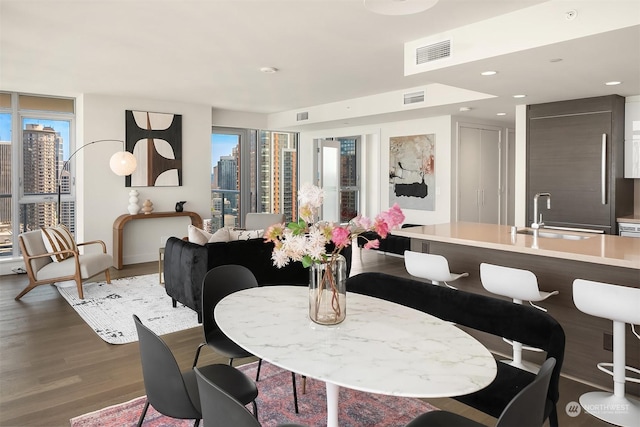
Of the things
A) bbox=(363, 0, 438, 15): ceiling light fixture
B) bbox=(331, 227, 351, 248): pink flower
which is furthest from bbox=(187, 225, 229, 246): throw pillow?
bbox=(331, 227, 351, 248): pink flower

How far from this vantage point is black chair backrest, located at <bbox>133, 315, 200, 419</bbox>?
1.75 m

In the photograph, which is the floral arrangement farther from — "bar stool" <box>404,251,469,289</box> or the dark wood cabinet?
the dark wood cabinet

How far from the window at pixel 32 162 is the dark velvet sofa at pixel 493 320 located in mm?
5426

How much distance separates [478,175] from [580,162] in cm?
244

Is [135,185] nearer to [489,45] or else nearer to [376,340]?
[489,45]

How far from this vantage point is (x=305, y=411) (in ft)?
8.66

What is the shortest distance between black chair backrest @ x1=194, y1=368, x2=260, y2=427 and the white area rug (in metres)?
2.67

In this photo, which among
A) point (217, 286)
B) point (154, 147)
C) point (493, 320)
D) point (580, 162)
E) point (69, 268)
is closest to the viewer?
point (493, 320)

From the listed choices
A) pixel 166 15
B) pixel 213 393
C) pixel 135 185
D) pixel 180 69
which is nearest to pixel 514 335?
pixel 213 393

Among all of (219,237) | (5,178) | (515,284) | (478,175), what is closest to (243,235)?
(219,237)

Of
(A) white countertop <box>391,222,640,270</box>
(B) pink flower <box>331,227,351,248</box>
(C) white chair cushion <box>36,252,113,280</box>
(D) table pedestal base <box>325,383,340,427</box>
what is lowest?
(D) table pedestal base <box>325,383,340,427</box>

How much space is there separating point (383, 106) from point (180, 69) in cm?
291

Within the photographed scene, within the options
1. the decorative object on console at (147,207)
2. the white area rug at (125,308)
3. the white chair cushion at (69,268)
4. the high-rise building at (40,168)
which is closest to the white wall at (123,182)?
the decorative object on console at (147,207)

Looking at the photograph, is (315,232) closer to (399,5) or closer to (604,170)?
(399,5)
